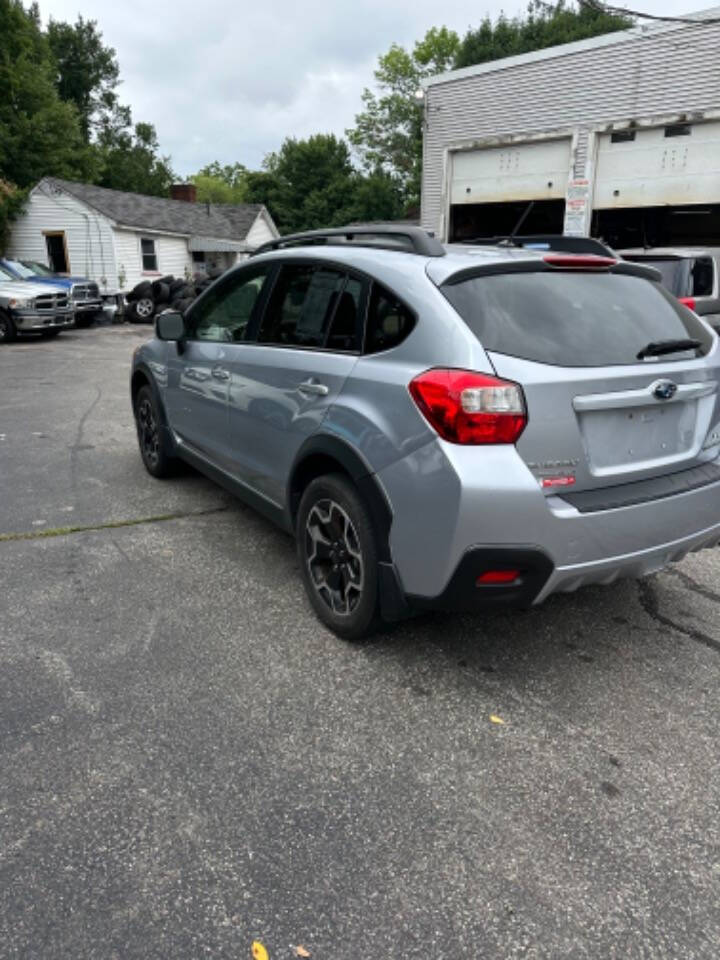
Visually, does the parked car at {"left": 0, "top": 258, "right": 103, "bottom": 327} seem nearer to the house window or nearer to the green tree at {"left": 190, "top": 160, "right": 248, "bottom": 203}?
the house window

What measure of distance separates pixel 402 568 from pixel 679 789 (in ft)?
3.86

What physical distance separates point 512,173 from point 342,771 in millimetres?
15018

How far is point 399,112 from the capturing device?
50.3 metres

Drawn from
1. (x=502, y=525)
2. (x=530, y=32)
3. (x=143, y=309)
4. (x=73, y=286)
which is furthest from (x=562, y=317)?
(x=530, y=32)

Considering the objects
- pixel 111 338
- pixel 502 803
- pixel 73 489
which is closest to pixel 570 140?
pixel 111 338

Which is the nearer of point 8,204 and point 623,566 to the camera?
point 623,566

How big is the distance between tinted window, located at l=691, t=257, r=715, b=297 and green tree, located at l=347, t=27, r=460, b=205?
1754 inches

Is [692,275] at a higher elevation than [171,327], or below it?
higher

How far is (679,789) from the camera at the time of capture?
89.0 inches

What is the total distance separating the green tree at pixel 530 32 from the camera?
120 ft

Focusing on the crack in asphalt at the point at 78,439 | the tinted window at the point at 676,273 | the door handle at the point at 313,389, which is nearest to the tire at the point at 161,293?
the crack in asphalt at the point at 78,439

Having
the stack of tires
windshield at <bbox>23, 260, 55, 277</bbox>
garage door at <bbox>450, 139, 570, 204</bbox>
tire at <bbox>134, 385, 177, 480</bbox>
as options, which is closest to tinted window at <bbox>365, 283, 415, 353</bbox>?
tire at <bbox>134, 385, 177, 480</bbox>

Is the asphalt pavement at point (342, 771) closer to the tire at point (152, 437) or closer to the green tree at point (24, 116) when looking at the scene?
the tire at point (152, 437)

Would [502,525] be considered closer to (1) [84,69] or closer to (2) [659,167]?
(2) [659,167]
